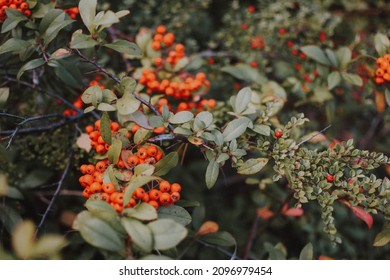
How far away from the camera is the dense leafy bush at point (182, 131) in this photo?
1.57 meters

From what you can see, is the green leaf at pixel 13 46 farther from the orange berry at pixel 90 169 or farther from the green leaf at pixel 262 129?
the green leaf at pixel 262 129

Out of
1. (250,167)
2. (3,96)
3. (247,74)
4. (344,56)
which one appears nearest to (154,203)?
(250,167)

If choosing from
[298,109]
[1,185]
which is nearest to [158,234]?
[1,185]

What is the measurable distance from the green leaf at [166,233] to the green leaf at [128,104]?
497 mm

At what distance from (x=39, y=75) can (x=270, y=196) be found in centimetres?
168

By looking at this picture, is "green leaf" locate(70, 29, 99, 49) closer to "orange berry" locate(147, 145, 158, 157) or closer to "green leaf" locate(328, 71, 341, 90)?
"orange berry" locate(147, 145, 158, 157)

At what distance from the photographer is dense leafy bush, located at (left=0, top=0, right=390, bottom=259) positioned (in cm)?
157

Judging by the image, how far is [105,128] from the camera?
5.27ft

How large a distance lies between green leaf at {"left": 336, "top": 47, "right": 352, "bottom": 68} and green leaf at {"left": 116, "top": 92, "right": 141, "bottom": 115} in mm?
1355

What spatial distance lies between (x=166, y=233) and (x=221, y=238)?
838 mm

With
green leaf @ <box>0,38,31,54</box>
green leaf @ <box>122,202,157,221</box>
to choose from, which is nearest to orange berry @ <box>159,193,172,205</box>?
green leaf @ <box>122,202,157,221</box>

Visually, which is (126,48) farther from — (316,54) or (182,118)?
(316,54)
